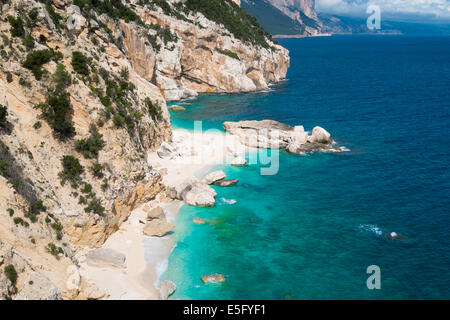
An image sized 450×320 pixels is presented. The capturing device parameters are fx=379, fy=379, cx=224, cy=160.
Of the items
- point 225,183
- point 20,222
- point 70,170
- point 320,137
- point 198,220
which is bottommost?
point 198,220

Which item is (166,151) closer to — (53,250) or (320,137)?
(320,137)

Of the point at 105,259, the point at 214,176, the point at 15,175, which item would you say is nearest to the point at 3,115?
the point at 15,175

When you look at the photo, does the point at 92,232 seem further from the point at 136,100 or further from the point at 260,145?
the point at 260,145

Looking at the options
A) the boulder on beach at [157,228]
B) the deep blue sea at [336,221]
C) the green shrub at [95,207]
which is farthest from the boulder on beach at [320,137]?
the green shrub at [95,207]

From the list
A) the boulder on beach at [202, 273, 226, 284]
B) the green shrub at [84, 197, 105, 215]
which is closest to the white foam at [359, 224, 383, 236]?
the boulder on beach at [202, 273, 226, 284]
